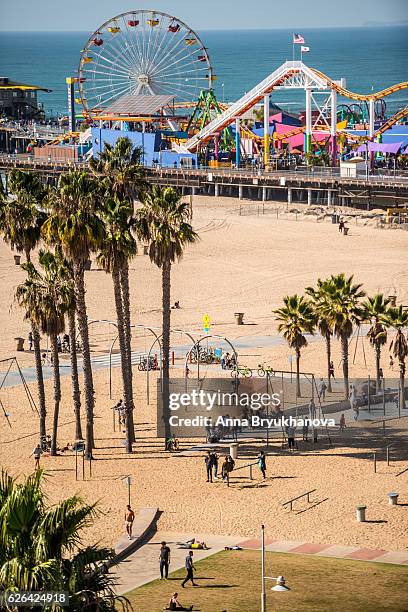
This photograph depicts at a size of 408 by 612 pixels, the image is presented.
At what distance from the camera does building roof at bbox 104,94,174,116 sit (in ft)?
402

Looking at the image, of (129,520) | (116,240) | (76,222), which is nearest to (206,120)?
(116,240)

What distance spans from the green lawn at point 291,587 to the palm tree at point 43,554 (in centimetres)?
878

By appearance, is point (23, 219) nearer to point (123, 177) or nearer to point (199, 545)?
point (123, 177)

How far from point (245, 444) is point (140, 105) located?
85.6 meters

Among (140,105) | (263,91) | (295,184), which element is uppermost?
(263,91)

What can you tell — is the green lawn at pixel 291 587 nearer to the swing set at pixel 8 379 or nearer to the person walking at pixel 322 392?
the person walking at pixel 322 392

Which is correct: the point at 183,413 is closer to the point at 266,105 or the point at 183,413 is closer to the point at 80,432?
the point at 80,432

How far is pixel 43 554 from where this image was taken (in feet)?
61.6

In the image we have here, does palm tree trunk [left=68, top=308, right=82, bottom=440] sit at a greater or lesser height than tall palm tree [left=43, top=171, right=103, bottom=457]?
lesser

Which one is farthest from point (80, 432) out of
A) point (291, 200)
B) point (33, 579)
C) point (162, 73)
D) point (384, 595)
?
point (162, 73)

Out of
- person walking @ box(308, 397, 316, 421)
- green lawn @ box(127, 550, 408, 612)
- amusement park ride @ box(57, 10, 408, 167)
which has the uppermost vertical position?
amusement park ride @ box(57, 10, 408, 167)

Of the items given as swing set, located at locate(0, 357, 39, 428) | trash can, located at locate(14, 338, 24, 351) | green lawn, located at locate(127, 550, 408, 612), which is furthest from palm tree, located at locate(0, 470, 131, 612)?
trash can, located at locate(14, 338, 24, 351)

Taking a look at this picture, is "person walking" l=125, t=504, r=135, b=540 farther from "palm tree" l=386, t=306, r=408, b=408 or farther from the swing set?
"palm tree" l=386, t=306, r=408, b=408

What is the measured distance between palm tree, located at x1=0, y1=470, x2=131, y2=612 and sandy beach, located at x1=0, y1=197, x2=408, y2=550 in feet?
43.8
